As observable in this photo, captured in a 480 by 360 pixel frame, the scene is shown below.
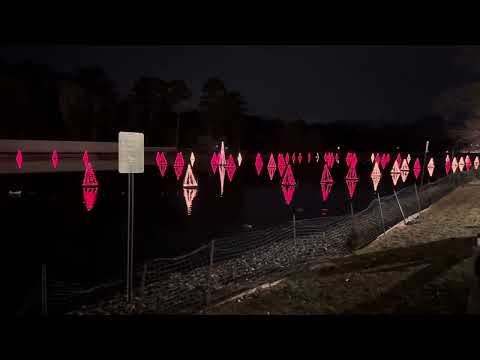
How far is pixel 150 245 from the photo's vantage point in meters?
8.27

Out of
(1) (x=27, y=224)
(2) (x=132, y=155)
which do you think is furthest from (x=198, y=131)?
(2) (x=132, y=155)

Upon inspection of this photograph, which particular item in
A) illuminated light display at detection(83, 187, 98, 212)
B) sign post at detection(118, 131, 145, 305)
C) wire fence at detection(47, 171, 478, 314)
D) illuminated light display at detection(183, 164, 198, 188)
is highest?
sign post at detection(118, 131, 145, 305)

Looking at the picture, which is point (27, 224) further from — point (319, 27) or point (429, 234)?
point (429, 234)

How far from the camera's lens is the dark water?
7355mm

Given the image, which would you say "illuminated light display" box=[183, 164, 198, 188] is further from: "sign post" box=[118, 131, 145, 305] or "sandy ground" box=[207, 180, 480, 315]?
"sign post" box=[118, 131, 145, 305]

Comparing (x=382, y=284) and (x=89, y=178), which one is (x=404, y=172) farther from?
(x=382, y=284)

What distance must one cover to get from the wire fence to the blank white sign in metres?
1.28

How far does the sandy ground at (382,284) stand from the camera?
460cm

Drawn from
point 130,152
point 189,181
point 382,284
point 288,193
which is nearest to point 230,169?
point 189,181

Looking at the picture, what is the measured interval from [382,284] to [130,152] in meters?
4.01

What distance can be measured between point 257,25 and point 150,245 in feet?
18.2

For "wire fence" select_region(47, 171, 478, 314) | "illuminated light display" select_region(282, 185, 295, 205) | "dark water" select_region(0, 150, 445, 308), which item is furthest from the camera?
"illuminated light display" select_region(282, 185, 295, 205)

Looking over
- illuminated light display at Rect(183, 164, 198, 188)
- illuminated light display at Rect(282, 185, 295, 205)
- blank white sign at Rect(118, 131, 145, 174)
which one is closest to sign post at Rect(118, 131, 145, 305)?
blank white sign at Rect(118, 131, 145, 174)

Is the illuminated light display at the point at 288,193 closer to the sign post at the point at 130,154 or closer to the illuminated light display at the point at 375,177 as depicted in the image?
the illuminated light display at the point at 375,177
